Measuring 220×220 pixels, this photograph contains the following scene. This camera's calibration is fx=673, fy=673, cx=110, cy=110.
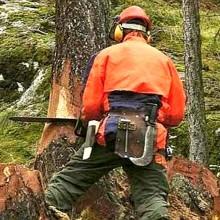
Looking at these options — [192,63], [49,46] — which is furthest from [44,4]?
[192,63]

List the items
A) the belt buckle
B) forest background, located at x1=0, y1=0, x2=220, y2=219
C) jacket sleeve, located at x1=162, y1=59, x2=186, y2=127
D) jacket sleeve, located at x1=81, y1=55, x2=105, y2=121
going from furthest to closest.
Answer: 1. forest background, located at x1=0, y1=0, x2=220, y2=219
2. jacket sleeve, located at x1=162, y1=59, x2=186, y2=127
3. jacket sleeve, located at x1=81, y1=55, x2=105, y2=121
4. the belt buckle

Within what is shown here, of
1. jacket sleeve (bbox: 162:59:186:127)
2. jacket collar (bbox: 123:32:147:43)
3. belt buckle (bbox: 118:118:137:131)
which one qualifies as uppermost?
jacket collar (bbox: 123:32:147:43)

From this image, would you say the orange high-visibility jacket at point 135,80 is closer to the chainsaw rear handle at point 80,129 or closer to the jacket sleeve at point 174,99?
the jacket sleeve at point 174,99

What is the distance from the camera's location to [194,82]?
30.1 feet

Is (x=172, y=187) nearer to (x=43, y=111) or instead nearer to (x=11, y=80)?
(x=43, y=111)

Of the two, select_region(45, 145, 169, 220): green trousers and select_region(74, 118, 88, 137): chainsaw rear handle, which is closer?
select_region(45, 145, 169, 220): green trousers

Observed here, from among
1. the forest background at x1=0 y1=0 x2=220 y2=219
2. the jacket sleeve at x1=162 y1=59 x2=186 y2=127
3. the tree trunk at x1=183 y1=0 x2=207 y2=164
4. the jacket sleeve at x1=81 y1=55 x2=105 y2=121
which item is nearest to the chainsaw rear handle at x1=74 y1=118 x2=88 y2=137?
the jacket sleeve at x1=81 y1=55 x2=105 y2=121

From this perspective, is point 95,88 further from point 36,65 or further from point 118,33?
point 36,65

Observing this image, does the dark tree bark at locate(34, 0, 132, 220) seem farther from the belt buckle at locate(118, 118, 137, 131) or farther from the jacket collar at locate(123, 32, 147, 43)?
the belt buckle at locate(118, 118, 137, 131)

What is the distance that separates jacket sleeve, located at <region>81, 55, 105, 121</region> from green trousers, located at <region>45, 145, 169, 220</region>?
1.11 feet

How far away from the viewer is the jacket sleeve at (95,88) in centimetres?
523

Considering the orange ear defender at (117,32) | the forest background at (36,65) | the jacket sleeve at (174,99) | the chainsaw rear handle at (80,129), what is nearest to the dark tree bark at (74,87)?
the chainsaw rear handle at (80,129)

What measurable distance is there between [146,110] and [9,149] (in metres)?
4.55

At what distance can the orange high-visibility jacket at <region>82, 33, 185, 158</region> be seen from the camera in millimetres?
5152
